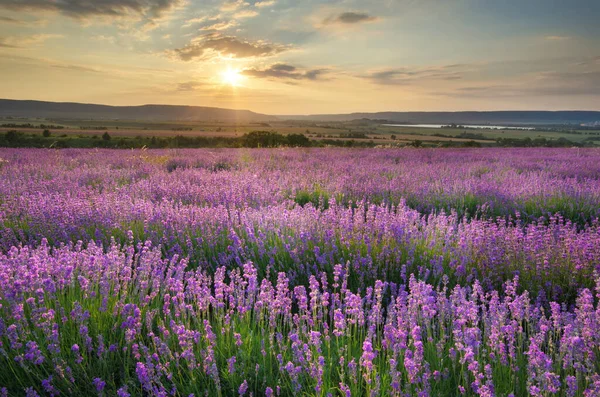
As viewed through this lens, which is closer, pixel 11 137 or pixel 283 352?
pixel 283 352

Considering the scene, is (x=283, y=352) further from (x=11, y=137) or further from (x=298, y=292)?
(x=11, y=137)

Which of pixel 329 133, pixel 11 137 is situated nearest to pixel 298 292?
pixel 11 137

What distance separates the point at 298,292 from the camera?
261 cm

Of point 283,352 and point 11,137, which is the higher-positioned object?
point 11,137

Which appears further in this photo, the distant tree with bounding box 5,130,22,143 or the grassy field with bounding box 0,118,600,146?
the grassy field with bounding box 0,118,600,146

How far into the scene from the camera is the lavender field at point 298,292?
214 cm

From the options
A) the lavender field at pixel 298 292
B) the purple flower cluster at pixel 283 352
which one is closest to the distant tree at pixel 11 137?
→ the lavender field at pixel 298 292

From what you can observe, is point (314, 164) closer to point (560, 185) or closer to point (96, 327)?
point (560, 185)

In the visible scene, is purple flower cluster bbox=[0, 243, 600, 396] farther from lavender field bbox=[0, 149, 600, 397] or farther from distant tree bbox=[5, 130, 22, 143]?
distant tree bbox=[5, 130, 22, 143]

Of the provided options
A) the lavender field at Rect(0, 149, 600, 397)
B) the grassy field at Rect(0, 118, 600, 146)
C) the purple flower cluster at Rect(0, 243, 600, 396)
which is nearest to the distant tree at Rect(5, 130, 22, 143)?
the grassy field at Rect(0, 118, 600, 146)

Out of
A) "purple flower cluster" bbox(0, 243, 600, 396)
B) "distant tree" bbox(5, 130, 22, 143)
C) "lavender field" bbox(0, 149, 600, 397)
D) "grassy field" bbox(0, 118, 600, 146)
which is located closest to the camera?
"purple flower cluster" bbox(0, 243, 600, 396)

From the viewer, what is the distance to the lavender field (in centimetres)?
214

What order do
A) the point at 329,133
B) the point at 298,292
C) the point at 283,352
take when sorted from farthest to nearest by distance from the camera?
the point at 329,133 < the point at 298,292 < the point at 283,352

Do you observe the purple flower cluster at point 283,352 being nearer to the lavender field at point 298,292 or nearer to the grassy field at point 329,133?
the lavender field at point 298,292
